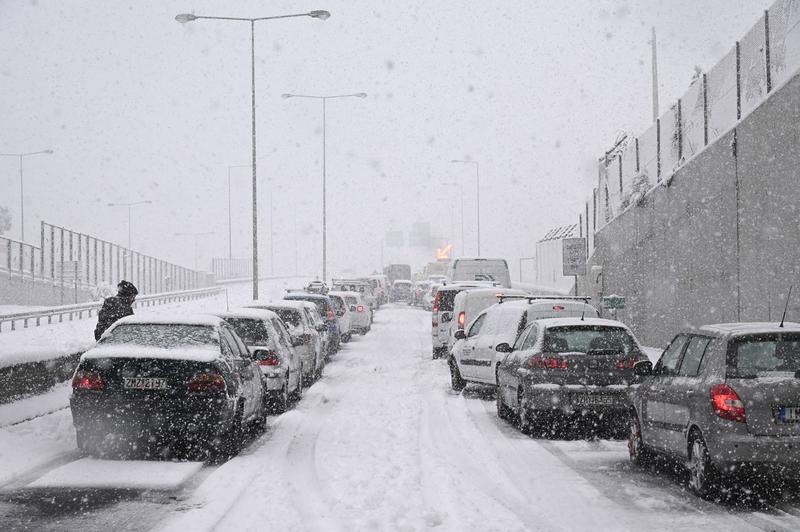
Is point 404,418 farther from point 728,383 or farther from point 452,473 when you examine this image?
point 728,383

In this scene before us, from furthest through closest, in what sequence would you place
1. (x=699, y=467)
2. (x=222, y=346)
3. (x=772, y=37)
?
1. (x=772, y=37)
2. (x=222, y=346)
3. (x=699, y=467)

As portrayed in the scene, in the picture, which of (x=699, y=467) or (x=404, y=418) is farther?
(x=404, y=418)

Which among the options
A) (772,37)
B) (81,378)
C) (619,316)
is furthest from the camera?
(619,316)

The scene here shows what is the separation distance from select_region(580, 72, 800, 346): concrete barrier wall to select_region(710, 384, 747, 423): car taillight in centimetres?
750

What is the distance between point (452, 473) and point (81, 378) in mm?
3660

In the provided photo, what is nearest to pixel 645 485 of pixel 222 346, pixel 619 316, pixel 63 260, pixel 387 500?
pixel 387 500

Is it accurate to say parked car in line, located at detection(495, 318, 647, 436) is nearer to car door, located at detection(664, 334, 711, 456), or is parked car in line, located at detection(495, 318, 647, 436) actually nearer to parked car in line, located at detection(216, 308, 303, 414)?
car door, located at detection(664, 334, 711, 456)

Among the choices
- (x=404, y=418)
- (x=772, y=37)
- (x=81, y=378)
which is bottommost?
(x=404, y=418)

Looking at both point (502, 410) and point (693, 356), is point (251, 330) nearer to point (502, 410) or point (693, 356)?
point (502, 410)

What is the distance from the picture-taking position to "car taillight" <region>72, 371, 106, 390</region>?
1000cm

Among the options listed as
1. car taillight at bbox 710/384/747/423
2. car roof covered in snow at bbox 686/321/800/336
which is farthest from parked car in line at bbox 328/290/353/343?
car taillight at bbox 710/384/747/423

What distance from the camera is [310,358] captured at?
749 inches

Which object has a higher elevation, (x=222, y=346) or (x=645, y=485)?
(x=222, y=346)

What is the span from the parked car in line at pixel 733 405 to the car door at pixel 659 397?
0.03 metres
